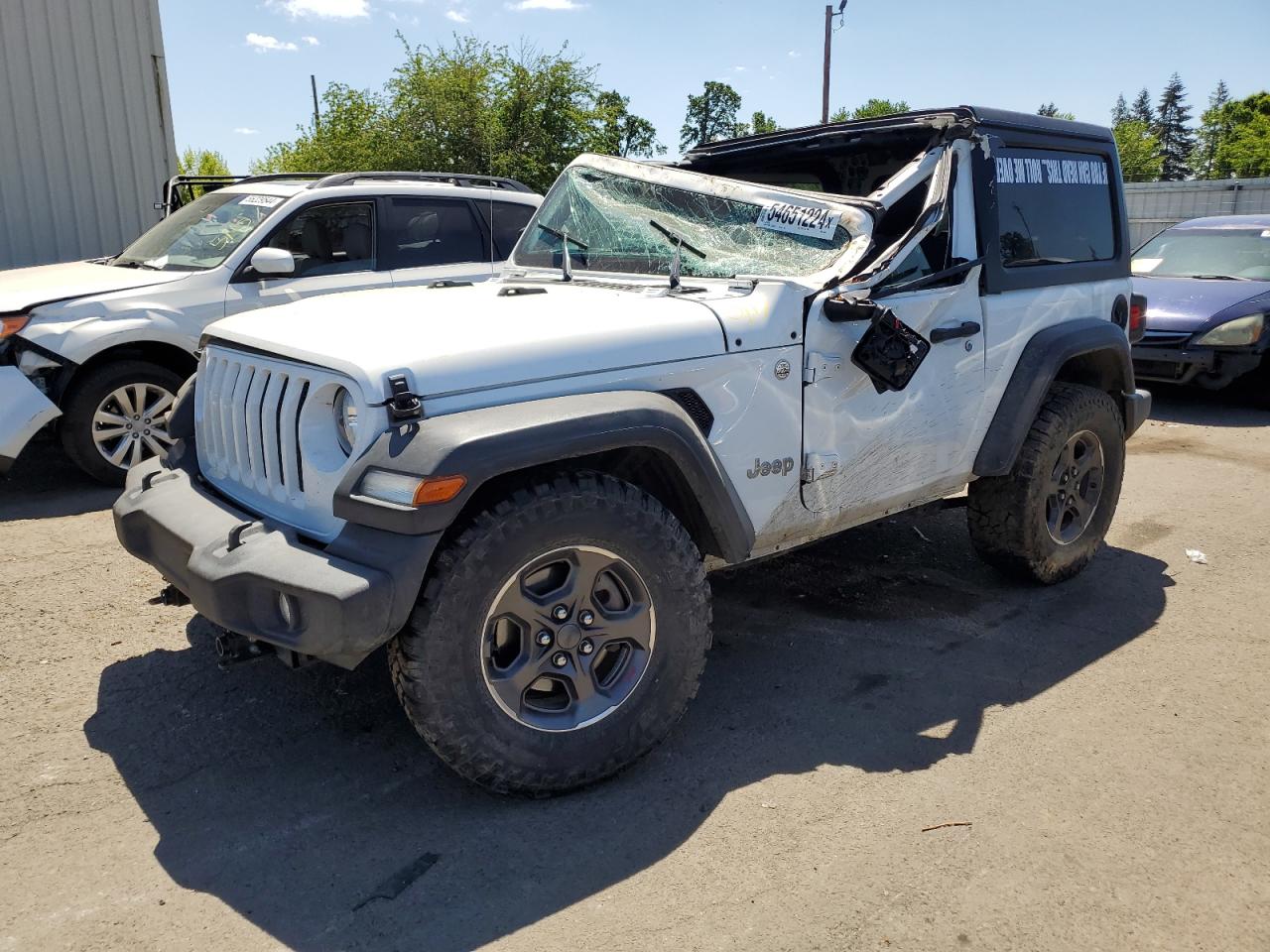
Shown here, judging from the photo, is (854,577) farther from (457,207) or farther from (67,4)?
(67,4)

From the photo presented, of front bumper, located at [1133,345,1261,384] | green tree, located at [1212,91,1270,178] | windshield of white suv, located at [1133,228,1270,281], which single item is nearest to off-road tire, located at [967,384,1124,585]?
front bumper, located at [1133,345,1261,384]

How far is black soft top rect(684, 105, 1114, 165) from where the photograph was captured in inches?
163

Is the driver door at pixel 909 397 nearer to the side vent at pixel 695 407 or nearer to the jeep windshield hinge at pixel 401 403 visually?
the side vent at pixel 695 407

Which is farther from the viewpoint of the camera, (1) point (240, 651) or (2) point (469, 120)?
(2) point (469, 120)

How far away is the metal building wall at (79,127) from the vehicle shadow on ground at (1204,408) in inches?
412

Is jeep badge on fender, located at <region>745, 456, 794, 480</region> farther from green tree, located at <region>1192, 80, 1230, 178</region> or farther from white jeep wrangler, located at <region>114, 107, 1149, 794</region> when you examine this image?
green tree, located at <region>1192, 80, 1230, 178</region>

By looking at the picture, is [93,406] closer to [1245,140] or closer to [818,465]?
[818,465]

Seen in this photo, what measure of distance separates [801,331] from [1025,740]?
160cm

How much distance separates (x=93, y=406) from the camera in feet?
20.0

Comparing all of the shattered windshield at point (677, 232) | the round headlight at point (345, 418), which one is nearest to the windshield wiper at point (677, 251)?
the shattered windshield at point (677, 232)

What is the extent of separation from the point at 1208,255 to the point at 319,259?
346 inches

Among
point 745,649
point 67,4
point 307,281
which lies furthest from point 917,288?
point 67,4

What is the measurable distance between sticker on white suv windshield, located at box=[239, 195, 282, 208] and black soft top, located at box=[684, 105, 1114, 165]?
10.3ft

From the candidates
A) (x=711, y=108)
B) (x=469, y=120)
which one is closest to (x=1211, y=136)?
(x=711, y=108)
